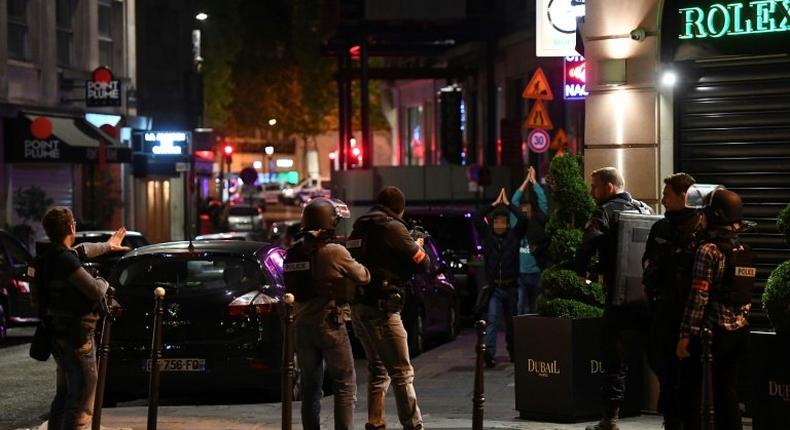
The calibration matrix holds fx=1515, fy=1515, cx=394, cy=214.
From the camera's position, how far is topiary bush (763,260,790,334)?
9.95 meters

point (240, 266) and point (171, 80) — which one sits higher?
point (171, 80)

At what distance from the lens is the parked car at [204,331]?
13.8 meters

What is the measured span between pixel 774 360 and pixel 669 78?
367cm

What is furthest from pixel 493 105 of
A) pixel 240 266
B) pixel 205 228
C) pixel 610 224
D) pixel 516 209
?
pixel 610 224

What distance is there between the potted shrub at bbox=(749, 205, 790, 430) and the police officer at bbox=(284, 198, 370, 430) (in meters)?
2.68

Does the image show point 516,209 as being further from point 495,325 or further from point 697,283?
point 697,283

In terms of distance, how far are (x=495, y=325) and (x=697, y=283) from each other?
779cm

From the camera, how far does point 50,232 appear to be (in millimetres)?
10445

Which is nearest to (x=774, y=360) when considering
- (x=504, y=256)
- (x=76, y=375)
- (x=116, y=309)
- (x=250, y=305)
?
(x=76, y=375)

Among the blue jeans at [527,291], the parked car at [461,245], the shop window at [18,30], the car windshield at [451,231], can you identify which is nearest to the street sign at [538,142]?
the parked car at [461,245]

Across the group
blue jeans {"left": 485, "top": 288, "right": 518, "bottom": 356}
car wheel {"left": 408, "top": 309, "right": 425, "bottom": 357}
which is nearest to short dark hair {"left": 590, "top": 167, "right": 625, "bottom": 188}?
blue jeans {"left": 485, "top": 288, "right": 518, "bottom": 356}

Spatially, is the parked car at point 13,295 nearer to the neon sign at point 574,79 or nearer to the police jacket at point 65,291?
the neon sign at point 574,79

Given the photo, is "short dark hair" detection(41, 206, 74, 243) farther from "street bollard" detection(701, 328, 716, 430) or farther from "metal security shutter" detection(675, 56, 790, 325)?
"metal security shutter" detection(675, 56, 790, 325)

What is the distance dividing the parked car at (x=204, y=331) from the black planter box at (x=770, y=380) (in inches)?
202
